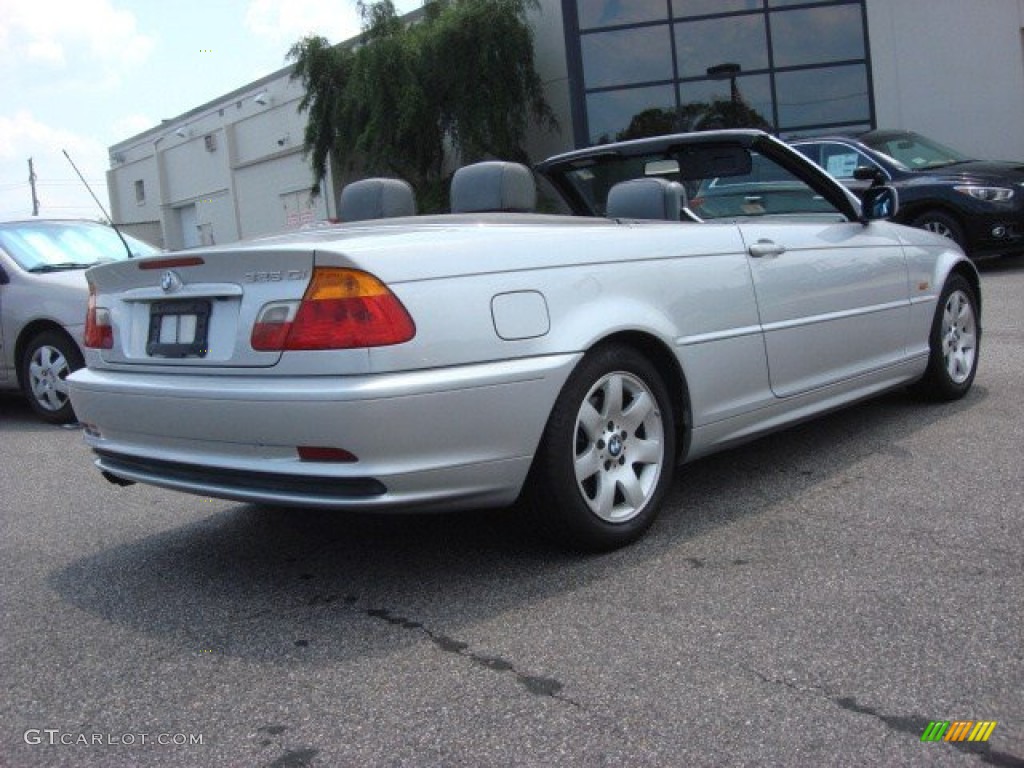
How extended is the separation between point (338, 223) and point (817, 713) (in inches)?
114

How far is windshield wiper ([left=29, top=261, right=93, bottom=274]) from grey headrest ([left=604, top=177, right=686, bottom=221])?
484cm

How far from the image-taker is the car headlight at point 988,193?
11055mm

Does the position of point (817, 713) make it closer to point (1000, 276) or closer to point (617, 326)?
point (617, 326)

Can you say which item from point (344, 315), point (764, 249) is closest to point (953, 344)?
point (764, 249)

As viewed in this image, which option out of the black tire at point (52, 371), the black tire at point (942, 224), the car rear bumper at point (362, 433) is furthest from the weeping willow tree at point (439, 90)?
the car rear bumper at point (362, 433)

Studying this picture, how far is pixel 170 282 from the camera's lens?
11.3ft

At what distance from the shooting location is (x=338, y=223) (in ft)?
14.7

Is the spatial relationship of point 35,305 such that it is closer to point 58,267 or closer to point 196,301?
point 58,267

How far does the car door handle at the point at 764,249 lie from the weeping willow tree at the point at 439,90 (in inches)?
660


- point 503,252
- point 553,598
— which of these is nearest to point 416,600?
point 553,598

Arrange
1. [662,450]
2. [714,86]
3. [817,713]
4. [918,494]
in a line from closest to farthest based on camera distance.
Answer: [817,713], [662,450], [918,494], [714,86]

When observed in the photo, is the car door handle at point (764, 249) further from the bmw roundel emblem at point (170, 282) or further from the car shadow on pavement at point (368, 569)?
the bmw roundel emblem at point (170, 282)

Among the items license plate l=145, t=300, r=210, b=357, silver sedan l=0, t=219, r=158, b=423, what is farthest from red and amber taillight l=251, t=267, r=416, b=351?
silver sedan l=0, t=219, r=158, b=423

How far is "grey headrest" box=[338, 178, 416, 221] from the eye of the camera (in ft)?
15.0
